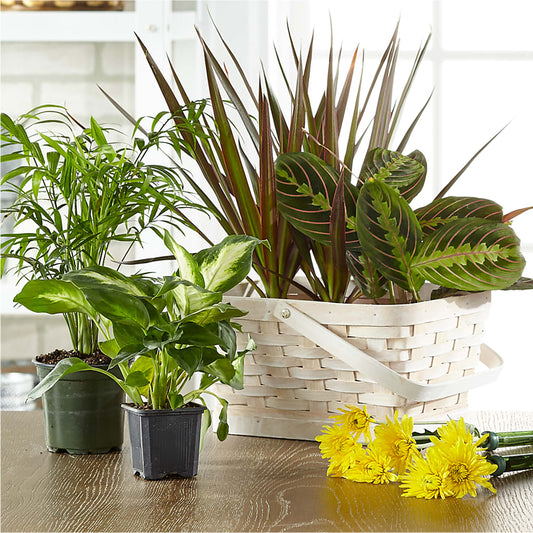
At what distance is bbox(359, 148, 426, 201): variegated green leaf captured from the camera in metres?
0.81

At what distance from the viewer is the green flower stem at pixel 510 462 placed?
71cm

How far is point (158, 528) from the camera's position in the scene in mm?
594

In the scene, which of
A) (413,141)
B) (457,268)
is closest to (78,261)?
(457,268)

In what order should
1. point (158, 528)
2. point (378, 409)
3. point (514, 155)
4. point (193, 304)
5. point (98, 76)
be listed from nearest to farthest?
1. point (158, 528)
2. point (193, 304)
3. point (378, 409)
4. point (514, 155)
5. point (98, 76)

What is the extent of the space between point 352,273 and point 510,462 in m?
0.28

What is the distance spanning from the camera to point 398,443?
0.69 metres

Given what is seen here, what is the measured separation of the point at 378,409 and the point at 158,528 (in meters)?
0.32

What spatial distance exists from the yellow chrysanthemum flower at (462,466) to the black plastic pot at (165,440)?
0.81 ft

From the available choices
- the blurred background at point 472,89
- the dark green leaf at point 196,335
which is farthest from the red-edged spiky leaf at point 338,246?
the blurred background at point 472,89

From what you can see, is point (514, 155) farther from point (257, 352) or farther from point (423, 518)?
point (423, 518)

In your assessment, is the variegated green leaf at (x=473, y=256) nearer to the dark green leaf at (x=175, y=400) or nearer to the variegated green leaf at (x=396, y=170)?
the variegated green leaf at (x=396, y=170)

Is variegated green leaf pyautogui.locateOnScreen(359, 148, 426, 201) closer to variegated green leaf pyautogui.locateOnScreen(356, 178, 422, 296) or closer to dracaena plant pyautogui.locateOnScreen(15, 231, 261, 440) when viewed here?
variegated green leaf pyautogui.locateOnScreen(356, 178, 422, 296)

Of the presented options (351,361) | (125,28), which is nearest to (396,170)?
(351,361)

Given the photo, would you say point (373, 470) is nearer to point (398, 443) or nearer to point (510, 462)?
point (398, 443)
